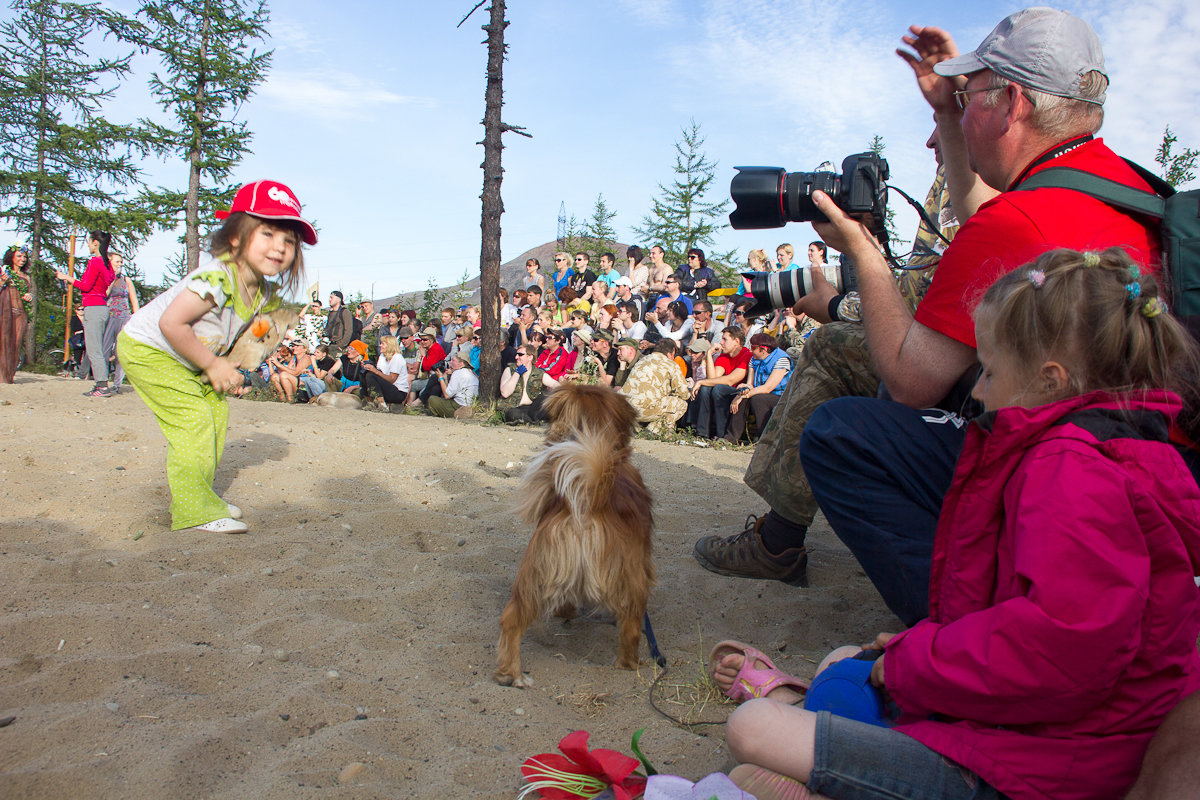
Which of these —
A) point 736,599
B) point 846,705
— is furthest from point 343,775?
point 736,599

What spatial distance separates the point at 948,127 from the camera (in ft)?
9.47

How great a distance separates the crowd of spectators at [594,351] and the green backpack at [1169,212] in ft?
12.6

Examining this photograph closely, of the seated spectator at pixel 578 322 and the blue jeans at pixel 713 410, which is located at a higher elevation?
the seated spectator at pixel 578 322

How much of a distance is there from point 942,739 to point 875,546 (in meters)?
0.99

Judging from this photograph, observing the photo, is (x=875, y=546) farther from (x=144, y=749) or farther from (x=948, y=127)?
(x=144, y=749)

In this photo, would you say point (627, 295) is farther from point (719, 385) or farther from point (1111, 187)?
point (1111, 187)

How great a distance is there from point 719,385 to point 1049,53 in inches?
297

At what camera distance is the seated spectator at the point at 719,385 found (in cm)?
966

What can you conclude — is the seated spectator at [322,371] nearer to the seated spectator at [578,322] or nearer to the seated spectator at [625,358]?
the seated spectator at [578,322]

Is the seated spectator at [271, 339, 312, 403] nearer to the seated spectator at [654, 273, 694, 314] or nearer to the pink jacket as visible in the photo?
the seated spectator at [654, 273, 694, 314]

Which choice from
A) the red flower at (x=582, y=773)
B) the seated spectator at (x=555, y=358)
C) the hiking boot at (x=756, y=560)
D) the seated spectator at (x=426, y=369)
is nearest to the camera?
the red flower at (x=582, y=773)

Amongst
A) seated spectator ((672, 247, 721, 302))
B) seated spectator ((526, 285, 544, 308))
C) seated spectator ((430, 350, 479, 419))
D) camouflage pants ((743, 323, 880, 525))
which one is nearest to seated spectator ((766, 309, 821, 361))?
seated spectator ((672, 247, 721, 302))

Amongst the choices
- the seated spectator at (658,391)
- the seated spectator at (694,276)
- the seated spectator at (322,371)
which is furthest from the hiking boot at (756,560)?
the seated spectator at (322,371)

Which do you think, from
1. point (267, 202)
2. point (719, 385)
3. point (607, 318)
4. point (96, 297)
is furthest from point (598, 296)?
point (267, 202)
